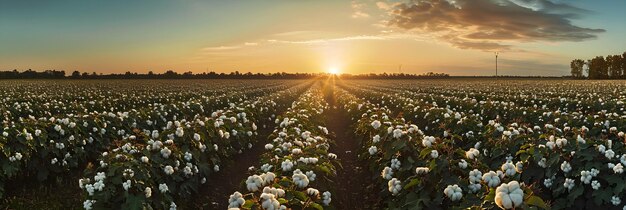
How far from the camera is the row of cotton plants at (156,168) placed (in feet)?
21.2

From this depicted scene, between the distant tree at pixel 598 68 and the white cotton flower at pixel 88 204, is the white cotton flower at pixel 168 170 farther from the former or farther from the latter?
the distant tree at pixel 598 68

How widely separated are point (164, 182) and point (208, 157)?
2701mm

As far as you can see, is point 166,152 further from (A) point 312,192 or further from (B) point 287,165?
(A) point 312,192

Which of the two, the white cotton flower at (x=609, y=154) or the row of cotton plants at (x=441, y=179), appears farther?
the white cotton flower at (x=609, y=154)

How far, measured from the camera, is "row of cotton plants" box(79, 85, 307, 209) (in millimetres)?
6453

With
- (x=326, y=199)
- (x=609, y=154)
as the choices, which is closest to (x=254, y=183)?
(x=326, y=199)

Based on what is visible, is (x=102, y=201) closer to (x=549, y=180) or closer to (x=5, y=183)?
(x=5, y=183)

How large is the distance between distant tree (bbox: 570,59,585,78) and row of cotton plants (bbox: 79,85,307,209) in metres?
178

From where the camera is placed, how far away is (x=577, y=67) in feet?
538

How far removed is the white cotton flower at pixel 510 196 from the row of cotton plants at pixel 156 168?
4779 mm

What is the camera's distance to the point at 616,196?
6.01 meters

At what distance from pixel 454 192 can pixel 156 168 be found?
4.77 m

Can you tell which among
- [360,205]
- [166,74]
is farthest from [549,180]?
[166,74]

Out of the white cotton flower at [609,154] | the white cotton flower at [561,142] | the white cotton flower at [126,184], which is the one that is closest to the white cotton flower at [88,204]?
the white cotton flower at [126,184]
